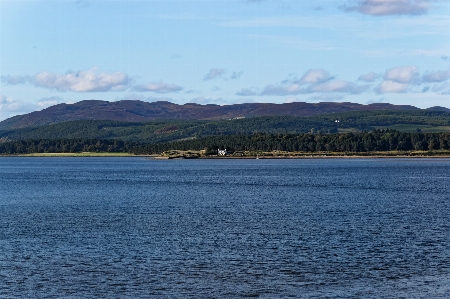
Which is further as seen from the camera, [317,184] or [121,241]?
[317,184]

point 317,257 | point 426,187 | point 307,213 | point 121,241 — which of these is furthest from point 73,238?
point 426,187

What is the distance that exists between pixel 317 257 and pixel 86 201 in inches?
1597

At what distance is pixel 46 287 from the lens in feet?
102

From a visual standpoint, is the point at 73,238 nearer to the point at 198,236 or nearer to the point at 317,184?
the point at 198,236

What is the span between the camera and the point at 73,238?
4434cm

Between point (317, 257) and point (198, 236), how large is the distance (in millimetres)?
9959

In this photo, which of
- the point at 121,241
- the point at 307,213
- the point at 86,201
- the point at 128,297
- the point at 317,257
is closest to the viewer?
the point at 128,297

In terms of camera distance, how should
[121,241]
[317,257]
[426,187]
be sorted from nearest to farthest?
[317,257] → [121,241] → [426,187]

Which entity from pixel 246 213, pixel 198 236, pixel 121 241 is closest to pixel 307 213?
pixel 246 213

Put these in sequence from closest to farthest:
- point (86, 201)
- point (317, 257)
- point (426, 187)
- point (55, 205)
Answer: point (317, 257) < point (55, 205) < point (86, 201) < point (426, 187)

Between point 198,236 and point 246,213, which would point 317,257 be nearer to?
point 198,236

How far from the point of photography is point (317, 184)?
9944 centimetres

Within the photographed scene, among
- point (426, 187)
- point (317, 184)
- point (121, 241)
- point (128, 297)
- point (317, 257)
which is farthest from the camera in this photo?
point (317, 184)

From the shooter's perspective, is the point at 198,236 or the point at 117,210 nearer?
the point at 198,236
